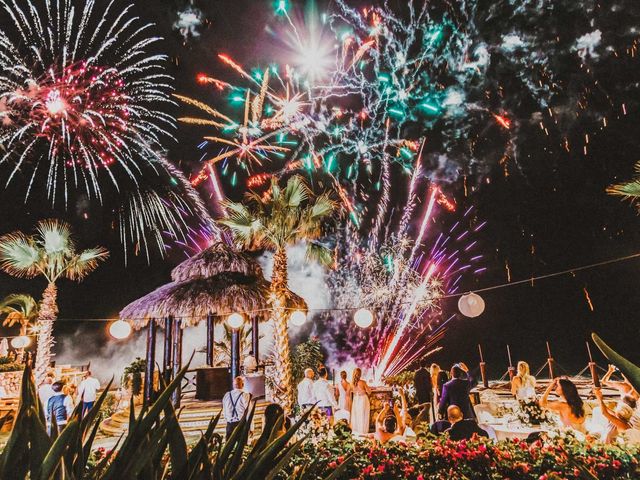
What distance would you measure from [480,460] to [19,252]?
16.0 meters

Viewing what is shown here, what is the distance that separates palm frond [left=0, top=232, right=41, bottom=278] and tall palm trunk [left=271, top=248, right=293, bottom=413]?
945 cm

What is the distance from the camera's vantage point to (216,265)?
13.2 m

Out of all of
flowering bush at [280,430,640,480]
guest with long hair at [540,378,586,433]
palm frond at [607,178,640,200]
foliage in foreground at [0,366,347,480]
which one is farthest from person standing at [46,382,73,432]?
palm frond at [607,178,640,200]

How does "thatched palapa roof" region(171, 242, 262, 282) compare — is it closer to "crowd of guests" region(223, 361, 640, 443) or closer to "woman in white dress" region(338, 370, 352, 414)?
"woman in white dress" region(338, 370, 352, 414)

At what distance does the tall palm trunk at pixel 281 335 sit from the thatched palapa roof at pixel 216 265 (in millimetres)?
2228

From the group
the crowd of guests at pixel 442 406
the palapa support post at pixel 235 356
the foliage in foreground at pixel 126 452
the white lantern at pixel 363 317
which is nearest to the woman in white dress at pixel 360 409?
the crowd of guests at pixel 442 406

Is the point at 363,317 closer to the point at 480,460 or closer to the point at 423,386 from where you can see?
the point at 423,386

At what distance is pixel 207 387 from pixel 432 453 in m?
10.2

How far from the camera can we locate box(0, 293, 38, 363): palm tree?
1680 centimetres

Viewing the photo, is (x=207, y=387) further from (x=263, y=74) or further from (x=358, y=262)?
(x=358, y=262)

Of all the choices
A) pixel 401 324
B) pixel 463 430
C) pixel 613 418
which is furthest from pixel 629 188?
pixel 401 324

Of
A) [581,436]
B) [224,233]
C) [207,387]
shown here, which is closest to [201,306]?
[207,387]

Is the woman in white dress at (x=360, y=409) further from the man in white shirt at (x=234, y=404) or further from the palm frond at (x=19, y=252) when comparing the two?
the palm frond at (x=19, y=252)

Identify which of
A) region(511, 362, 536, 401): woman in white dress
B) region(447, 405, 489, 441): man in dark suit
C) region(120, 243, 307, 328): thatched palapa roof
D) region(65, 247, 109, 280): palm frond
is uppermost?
region(65, 247, 109, 280): palm frond
